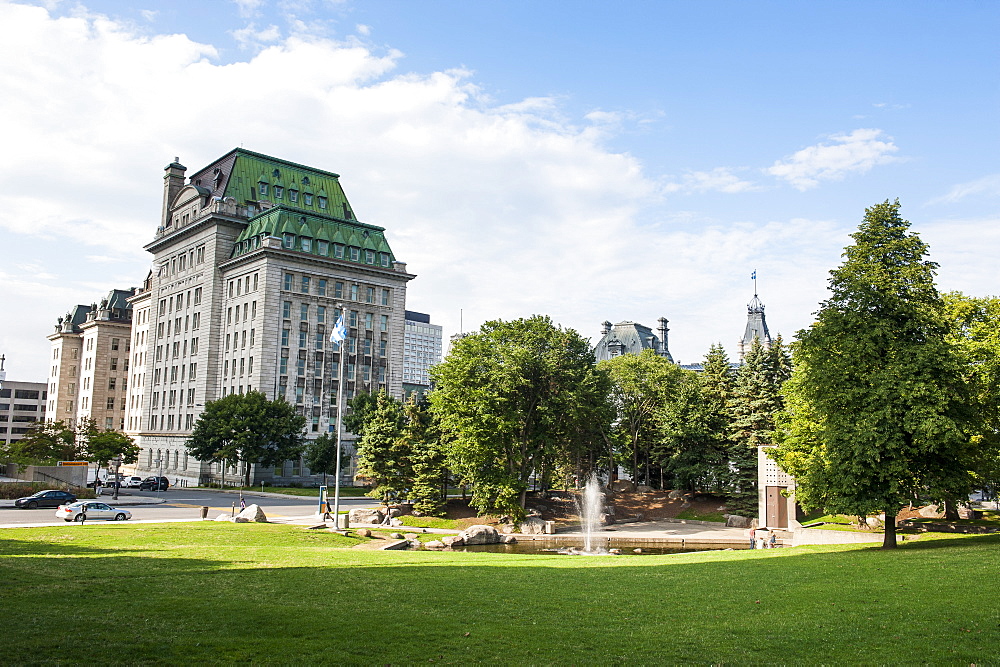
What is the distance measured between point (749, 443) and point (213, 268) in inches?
2774

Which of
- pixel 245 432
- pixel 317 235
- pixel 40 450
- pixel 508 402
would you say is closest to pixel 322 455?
pixel 245 432

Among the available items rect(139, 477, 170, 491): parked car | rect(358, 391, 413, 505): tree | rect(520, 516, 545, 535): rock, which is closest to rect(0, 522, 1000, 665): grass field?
rect(520, 516, 545, 535): rock

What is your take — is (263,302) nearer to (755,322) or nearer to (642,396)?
(642,396)

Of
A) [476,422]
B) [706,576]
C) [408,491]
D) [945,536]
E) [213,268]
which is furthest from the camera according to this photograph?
[213,268]

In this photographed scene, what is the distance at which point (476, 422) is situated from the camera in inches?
2041

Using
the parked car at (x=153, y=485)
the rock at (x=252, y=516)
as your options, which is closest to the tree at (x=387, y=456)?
the rock at (x=252, y=516)

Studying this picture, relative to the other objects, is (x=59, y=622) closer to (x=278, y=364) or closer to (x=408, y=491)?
(x=408, y=491)

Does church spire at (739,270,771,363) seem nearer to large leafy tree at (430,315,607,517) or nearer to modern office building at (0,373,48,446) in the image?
large leafy tree at (430,315,607,517)

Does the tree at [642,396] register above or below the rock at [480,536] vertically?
above

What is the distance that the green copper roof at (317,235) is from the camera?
90.9 meters

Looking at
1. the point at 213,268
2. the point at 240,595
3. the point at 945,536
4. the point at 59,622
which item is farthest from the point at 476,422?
the point at 213,268

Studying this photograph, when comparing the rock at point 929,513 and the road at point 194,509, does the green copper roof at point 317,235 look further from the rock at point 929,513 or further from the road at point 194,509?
the rock at point 929,513

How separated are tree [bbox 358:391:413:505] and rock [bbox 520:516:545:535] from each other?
9845 mm

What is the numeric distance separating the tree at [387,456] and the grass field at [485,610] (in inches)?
1145
